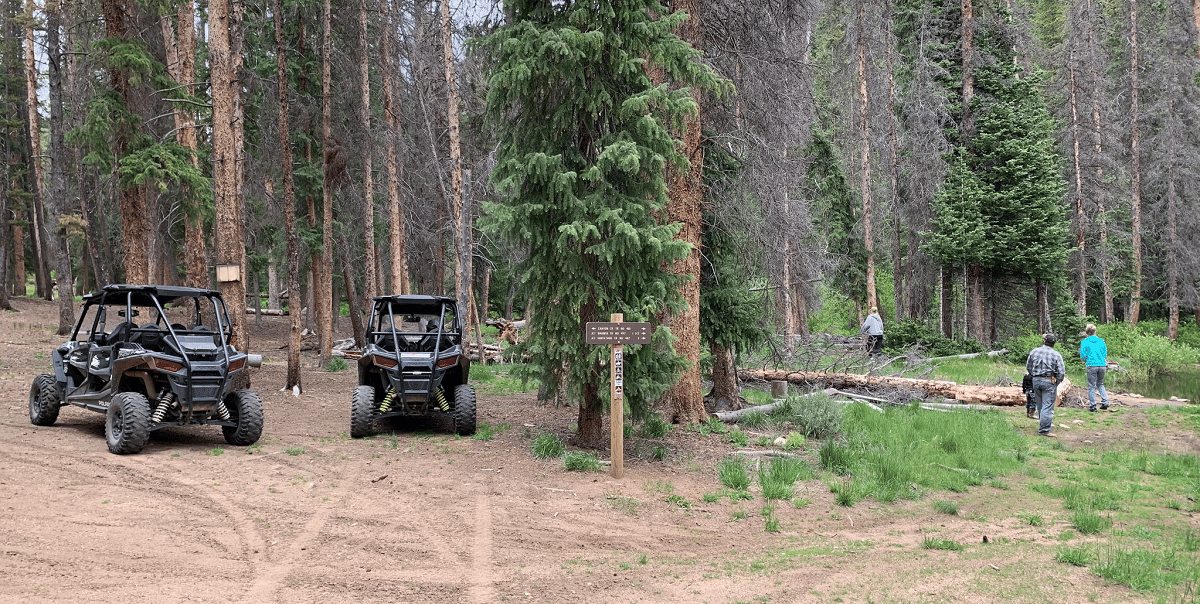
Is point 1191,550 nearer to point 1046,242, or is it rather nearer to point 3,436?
point 3,436

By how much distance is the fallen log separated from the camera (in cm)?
1479

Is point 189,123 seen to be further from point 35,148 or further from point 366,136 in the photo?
point 35,148

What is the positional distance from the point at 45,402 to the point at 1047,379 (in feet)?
48.1

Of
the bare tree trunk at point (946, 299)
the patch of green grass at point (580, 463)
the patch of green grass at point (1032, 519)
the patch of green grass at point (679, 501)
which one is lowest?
the patch of green grass at point (1032, 519)

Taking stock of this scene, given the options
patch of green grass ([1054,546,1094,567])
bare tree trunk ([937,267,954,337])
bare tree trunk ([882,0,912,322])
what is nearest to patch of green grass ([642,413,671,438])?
patch of green grass ([1054,546,1094,567])

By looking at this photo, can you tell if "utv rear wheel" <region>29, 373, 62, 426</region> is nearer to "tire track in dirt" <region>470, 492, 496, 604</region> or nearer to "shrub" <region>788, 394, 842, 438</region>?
"tire track in dirt" <region>470, 492, 496, 604</region>

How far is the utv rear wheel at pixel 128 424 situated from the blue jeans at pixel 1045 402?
1274 cm

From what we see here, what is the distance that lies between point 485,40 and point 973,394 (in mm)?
11785

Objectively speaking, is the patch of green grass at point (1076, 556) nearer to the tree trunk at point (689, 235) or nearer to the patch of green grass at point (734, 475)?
the patch of green grass at point (734, 475)

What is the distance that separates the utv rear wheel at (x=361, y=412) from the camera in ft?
33.0

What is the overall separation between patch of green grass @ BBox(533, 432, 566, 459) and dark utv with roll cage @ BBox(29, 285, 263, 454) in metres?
3.50

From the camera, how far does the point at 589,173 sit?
8484 mm

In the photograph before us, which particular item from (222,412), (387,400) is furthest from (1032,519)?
(222,412)

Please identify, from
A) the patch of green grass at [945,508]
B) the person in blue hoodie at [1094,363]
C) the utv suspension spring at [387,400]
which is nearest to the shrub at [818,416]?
the patch of green grass at [945,508]
